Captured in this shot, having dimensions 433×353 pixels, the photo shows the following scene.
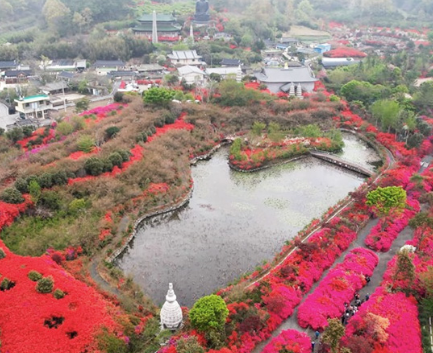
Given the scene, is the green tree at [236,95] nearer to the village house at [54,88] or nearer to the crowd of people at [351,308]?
the village house at [54,88]

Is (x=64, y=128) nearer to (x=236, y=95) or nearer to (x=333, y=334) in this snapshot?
(x=236, y=95)

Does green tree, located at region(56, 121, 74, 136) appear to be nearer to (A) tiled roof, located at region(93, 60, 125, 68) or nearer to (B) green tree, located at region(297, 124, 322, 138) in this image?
(B) green tree, located at region(297, 124, 322, 138)

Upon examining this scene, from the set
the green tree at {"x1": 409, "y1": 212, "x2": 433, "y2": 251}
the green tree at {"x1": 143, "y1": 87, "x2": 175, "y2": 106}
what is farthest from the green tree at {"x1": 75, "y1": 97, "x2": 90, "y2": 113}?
the green tree at {"x1": 409, "y1": 212, "x2": 433, "y2": 251}

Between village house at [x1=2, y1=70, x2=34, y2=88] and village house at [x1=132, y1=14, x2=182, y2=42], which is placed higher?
village house at [x1=132, y1=14, x2=182, y2=42]

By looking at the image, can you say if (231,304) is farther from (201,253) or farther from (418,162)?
(418,162)

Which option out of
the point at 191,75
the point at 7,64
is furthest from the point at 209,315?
the point at 7,64

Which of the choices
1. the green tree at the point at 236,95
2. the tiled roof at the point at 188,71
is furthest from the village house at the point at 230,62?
the green tree at the point at 236,95

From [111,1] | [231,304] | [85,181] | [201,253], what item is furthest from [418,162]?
[111,1]
